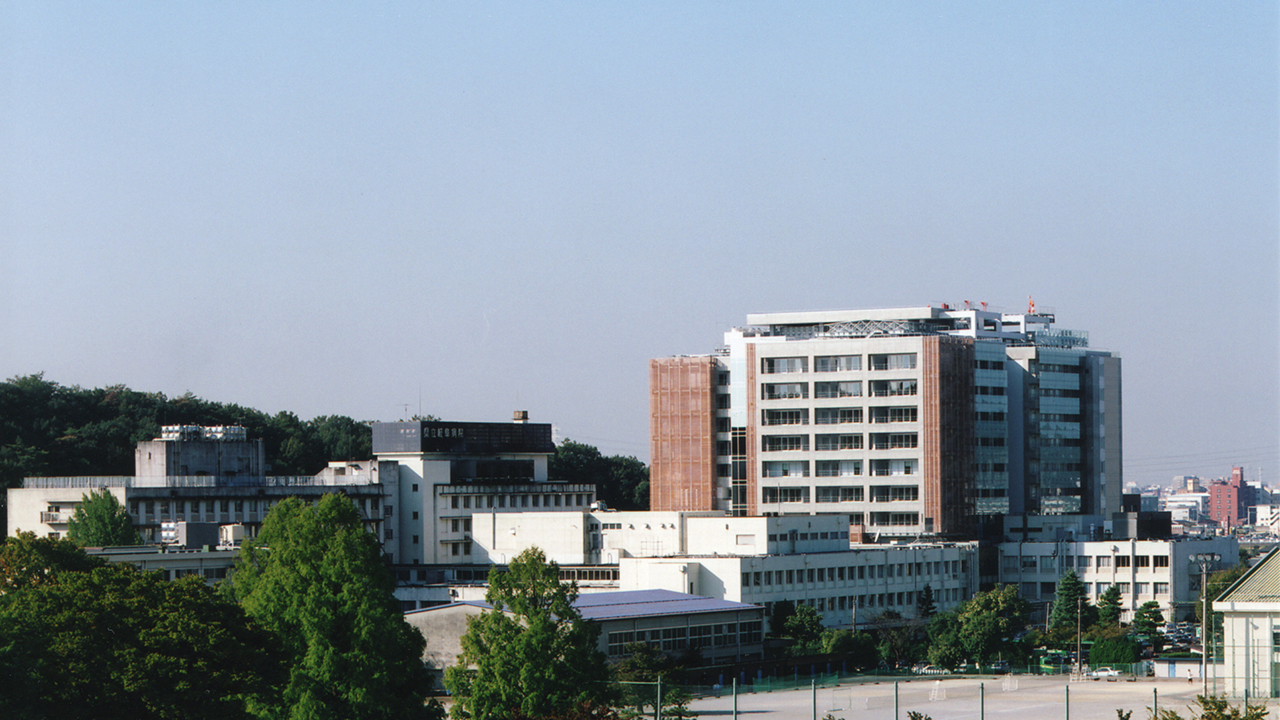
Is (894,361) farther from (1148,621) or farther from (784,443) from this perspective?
(1148,621)

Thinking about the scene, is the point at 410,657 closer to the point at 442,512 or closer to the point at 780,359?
the point at 442,512

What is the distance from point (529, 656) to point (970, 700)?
3828cm

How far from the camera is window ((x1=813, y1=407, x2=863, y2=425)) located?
6284 inches

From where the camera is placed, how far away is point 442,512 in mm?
154125

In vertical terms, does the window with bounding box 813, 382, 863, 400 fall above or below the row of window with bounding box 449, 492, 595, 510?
above

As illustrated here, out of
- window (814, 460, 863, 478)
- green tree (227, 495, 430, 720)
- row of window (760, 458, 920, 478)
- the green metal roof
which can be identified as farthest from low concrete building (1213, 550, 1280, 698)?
window (814, 460, 863, 478)

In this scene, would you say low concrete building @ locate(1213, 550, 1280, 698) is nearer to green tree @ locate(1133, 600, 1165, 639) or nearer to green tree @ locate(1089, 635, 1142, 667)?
green tree @ locate(1089, 635, 1142, 667)

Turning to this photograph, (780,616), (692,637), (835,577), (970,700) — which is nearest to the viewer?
(970,700)

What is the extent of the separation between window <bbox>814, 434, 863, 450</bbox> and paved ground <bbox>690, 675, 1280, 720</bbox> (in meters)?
50.8

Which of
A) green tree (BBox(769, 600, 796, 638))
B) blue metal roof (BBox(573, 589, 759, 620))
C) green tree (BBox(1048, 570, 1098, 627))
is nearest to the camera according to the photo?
blue metal roof (BBox(573, 589, 759, 620))

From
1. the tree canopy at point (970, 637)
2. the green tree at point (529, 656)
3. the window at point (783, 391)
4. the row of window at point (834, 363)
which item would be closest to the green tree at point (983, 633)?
the tree canopy at point (970, 637)

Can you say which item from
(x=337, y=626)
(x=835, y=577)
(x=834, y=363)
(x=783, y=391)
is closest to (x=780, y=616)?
(x=835, y=577)

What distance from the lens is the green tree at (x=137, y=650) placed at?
2339 inches

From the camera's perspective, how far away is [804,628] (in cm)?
11738
